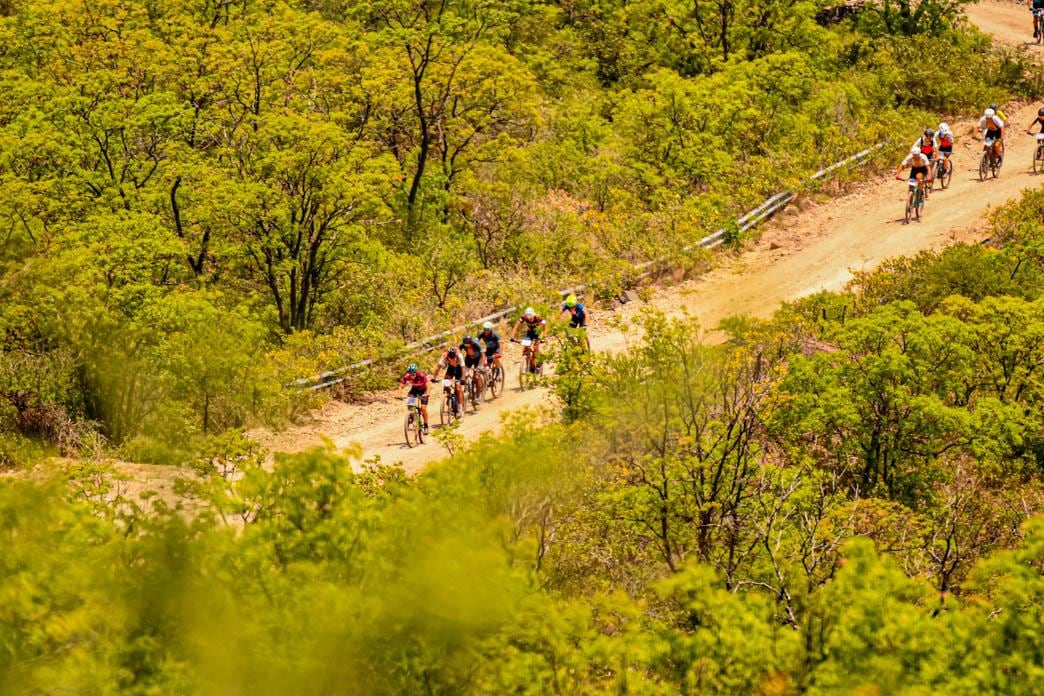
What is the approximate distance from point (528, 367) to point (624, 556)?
833 centimetres

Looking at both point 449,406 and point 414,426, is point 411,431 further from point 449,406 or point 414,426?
point 449,406

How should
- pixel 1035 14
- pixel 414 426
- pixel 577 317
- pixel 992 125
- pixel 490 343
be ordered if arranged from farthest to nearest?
pixel 1035 14 → pixel 992 125 → pixel 577 317 → pixel 490 343 → pixel 414 426

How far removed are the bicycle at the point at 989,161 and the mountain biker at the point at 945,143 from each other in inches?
44.0

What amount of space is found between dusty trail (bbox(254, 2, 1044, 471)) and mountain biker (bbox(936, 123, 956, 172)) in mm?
827

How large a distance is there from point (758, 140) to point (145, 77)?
18.1 m

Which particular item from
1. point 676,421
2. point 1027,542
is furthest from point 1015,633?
point 676,421

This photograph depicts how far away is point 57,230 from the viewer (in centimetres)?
2684

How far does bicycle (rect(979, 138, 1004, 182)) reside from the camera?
3250 cm

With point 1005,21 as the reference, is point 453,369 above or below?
below

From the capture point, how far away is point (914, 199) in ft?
101

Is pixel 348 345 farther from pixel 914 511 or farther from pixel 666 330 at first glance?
pixel 914 511

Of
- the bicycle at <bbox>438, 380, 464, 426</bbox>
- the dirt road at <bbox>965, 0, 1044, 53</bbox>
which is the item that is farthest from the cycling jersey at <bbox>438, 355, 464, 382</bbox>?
the dirt road at <bbox>965, 0, 1044, 53</bbox>

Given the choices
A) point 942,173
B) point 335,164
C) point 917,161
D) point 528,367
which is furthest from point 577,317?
point 942,173

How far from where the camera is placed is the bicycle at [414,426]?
2236 cm
